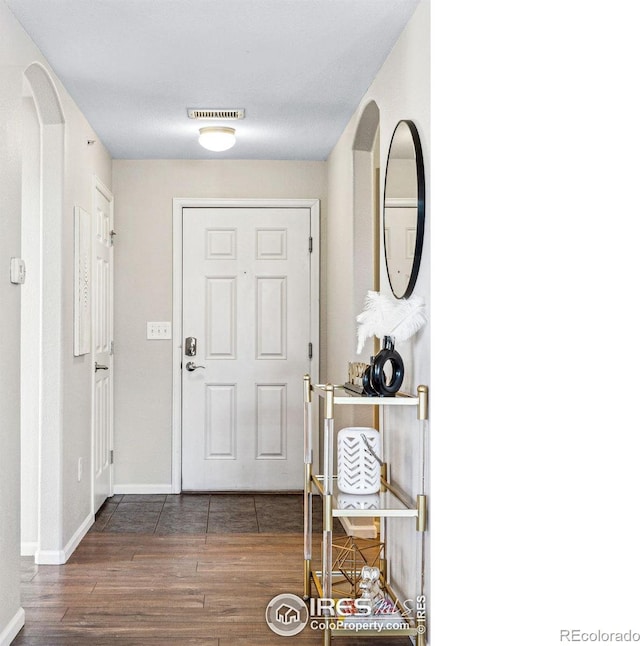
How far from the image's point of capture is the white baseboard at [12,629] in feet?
9.34

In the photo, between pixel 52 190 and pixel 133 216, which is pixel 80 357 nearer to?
pixel 52 190

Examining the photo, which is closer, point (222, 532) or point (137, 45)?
point (137, 45)

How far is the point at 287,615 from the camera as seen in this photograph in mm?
3221

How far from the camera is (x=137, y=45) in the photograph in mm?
3396

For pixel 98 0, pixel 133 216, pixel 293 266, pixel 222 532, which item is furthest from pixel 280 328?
pixel 98 0

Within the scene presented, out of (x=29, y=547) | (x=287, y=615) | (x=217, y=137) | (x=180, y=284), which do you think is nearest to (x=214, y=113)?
(x=217, y=137)

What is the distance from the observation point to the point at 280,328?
5.75m

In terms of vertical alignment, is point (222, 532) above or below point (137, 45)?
below

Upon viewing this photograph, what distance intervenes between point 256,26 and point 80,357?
81.4 inches

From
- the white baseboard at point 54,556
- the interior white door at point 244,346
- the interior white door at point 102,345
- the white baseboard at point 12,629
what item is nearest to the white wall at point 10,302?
the white baseboard at point 12,629
